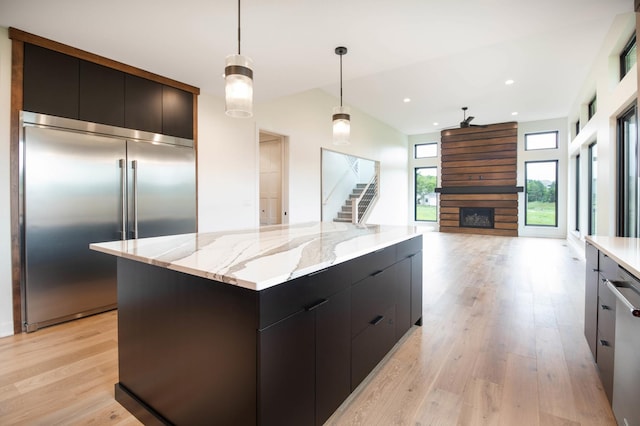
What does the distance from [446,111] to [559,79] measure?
2.44m

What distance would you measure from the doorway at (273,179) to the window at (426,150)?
21.5 feet

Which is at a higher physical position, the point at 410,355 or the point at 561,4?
the point at 561,4

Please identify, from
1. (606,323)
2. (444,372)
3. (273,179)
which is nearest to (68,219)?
(444,372)

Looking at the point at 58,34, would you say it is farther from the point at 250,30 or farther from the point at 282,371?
the point at 282,371

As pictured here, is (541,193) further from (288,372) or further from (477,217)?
(288,372)

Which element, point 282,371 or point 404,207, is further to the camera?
point 404,207

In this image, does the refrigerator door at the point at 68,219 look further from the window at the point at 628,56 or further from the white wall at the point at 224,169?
the window at the point at 628,56

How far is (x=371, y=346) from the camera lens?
2.01 m

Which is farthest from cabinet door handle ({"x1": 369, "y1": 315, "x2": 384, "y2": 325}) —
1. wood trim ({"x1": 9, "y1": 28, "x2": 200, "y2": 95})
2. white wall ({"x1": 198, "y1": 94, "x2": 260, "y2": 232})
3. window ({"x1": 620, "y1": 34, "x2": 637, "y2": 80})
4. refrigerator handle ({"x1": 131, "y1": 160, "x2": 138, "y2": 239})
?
window ({"x1": 620, "y1": 34, "x2": 637, "y2": 80})

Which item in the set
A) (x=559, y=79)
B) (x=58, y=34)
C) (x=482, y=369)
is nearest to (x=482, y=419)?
(x=482, y=369)

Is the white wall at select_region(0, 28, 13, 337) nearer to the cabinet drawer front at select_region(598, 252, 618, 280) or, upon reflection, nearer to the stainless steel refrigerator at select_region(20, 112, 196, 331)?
the stainless steel refrigerator at select_region(20, 112, 196, 331)

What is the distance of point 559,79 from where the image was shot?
19.3ft

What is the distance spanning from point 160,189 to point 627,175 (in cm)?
563

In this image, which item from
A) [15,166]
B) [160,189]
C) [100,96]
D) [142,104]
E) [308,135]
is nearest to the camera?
[15,166]
